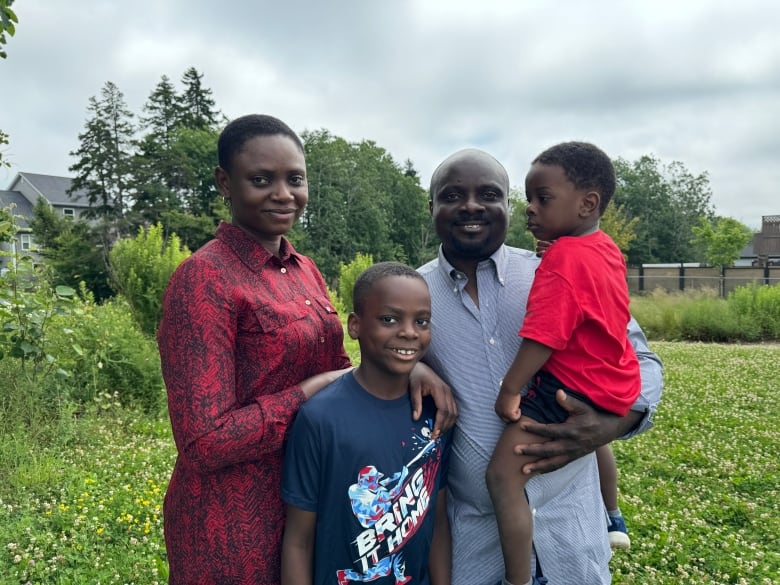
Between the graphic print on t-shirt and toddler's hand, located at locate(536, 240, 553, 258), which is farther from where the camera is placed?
toddler's hand, located at locate(536, 240, 553, 258)

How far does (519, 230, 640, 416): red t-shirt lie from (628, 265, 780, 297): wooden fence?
977 inches

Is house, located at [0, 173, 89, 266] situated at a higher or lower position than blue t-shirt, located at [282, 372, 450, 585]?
higher

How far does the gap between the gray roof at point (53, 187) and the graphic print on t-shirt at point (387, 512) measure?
57.6 meters

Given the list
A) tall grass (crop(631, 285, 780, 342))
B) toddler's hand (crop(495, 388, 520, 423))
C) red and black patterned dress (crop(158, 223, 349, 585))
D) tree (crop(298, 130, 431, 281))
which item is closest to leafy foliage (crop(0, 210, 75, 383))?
red and black patterned dress (crop(158, 223, 349, 585))

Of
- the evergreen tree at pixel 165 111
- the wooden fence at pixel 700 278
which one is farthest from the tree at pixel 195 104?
the wooden fence at pixel 700 278

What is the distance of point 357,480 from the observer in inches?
63.9

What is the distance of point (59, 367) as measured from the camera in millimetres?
6293

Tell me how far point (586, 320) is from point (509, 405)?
38 cm

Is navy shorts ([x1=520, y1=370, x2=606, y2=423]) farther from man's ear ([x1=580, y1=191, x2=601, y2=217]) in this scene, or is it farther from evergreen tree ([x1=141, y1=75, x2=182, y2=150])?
evergreen tree ([x1=141, y1=75, x2=182, y2=150])

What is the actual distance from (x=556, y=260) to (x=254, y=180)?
101 centimetres

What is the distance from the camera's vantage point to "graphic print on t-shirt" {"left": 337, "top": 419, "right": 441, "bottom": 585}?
5.36 feet

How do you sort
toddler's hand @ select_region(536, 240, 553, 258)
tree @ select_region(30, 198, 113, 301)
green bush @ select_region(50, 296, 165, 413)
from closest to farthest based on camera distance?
toddler's hand @ select_region(536, 240, 553, 258) → green bush @ select_region(50, 296, 165, 413) → tree @ select_region(30, 198, 113, 301)

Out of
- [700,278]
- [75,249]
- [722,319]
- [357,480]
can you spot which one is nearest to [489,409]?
[357,480]

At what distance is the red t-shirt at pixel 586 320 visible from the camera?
1.83 metres
